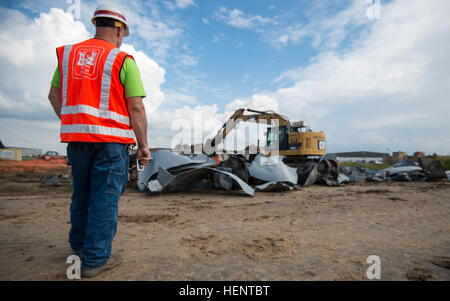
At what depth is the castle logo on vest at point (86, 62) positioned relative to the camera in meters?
1.78

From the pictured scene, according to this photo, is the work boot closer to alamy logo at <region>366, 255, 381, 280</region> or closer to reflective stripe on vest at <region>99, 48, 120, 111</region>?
reflective stripe on vest at <region>99, 48, 120, 111</region>

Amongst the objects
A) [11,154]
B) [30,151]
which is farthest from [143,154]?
[30,151]

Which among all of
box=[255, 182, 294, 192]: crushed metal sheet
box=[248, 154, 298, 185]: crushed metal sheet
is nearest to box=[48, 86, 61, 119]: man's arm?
box=[255, 182, 294, 192]: crushed metal sheet

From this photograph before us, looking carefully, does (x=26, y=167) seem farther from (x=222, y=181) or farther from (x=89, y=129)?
(x=89, y=129)

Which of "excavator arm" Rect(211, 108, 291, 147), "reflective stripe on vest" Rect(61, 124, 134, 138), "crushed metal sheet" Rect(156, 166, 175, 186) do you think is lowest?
"crushed metal sheet" Rect(156, 166, 175, 186)

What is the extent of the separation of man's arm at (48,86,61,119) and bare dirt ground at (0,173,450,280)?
120cm

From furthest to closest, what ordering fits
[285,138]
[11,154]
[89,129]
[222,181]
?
[11,154], [285,138], [222,181], [89,129]

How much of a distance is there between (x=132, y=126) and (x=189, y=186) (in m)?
5.27

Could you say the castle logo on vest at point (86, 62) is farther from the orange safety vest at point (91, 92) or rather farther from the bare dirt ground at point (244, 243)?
the bare dirt ground at point (244, 243)

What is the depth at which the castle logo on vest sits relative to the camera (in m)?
1.78

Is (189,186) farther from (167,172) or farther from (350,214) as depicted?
(350,214)

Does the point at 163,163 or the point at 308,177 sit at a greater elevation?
the point at 163,163

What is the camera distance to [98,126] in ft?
5.73

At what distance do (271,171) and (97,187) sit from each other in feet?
21.1
